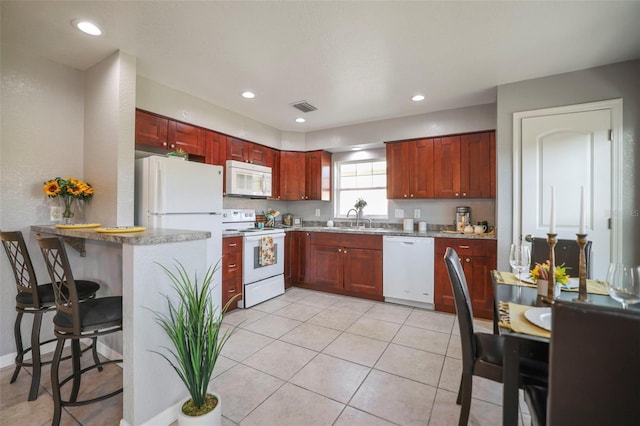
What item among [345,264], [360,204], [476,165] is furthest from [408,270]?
[476,165]

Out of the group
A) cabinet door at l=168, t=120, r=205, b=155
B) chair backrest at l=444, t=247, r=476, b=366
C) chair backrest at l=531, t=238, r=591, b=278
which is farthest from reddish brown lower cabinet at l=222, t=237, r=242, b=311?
chair backrest at l=531, t=238, r=591, b=278

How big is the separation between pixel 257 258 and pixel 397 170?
91.2 inches

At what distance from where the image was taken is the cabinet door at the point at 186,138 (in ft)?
10.1

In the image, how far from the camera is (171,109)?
3.03m

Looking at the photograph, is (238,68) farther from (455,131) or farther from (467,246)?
(467,246)

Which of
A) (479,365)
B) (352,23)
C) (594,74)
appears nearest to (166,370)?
(479,365)

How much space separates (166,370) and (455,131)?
3880 millimetres

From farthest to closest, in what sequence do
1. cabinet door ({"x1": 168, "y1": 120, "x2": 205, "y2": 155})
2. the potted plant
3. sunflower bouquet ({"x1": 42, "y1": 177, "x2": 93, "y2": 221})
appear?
cabinet door ({"x1": 168, "y1": 120, "x2": 205, "y2": 155}) < sunflower bouquet ({"x1": 42, "y1": 177, "x2": 93, "y2": 221}) < the potted plant

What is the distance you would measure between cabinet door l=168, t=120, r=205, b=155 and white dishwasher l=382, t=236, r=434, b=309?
2.60 metres

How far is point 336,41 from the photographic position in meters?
2.18

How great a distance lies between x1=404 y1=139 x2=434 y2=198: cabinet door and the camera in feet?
12.4

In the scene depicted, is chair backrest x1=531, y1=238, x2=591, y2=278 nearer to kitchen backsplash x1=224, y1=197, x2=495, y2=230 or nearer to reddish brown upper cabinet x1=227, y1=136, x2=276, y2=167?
kitchen backsplash x1=224, y1=197, x2=495, y2=230

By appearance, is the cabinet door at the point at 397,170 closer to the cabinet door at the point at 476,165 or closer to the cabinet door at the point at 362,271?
the cabinet door at the point at 476,165

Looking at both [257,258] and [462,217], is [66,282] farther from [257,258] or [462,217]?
[462,217]
